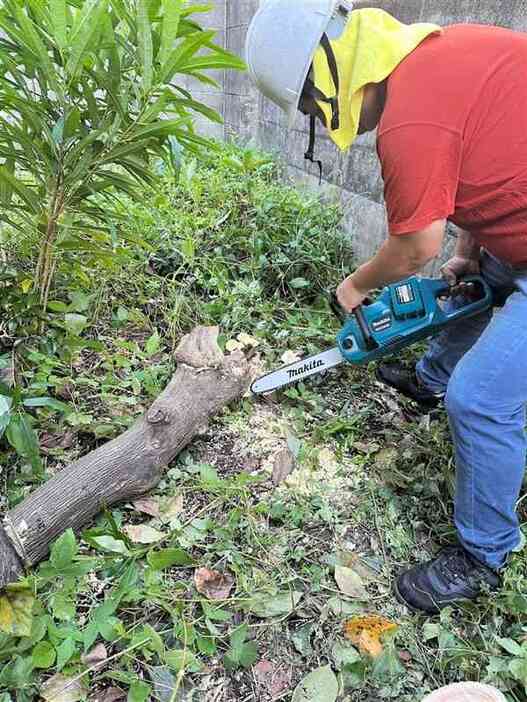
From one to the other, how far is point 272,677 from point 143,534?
1.57ft

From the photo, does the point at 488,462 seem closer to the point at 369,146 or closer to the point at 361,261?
the point at 361,261

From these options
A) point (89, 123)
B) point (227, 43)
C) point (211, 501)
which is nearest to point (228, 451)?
point (211, 501)

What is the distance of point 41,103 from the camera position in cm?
142

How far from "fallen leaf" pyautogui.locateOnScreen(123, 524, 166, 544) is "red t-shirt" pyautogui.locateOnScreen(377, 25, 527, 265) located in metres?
1.01

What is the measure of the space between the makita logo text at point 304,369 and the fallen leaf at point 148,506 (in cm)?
67

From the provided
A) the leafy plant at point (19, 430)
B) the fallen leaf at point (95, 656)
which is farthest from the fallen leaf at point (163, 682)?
the leafy plant at point (19, 430)

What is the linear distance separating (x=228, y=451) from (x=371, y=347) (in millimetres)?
606

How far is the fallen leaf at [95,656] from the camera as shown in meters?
1.10

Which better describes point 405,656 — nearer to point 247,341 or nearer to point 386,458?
point 386,458

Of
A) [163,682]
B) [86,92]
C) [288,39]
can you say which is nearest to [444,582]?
[163,682]

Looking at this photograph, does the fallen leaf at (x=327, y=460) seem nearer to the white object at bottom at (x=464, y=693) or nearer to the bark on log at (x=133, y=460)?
the bark on log at (x=133, y=460)

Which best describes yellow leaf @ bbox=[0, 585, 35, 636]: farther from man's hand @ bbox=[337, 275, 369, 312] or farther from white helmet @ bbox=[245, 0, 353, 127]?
white helmet @ bbox=[245, 0, 353, 127]

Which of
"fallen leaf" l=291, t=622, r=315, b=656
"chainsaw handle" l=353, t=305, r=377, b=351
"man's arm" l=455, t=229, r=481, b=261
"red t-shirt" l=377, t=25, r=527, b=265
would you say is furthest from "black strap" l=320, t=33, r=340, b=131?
"fallen leaf" l=291, t=622, r=315, b=656

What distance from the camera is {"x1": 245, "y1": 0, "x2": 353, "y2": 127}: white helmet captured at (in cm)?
113
